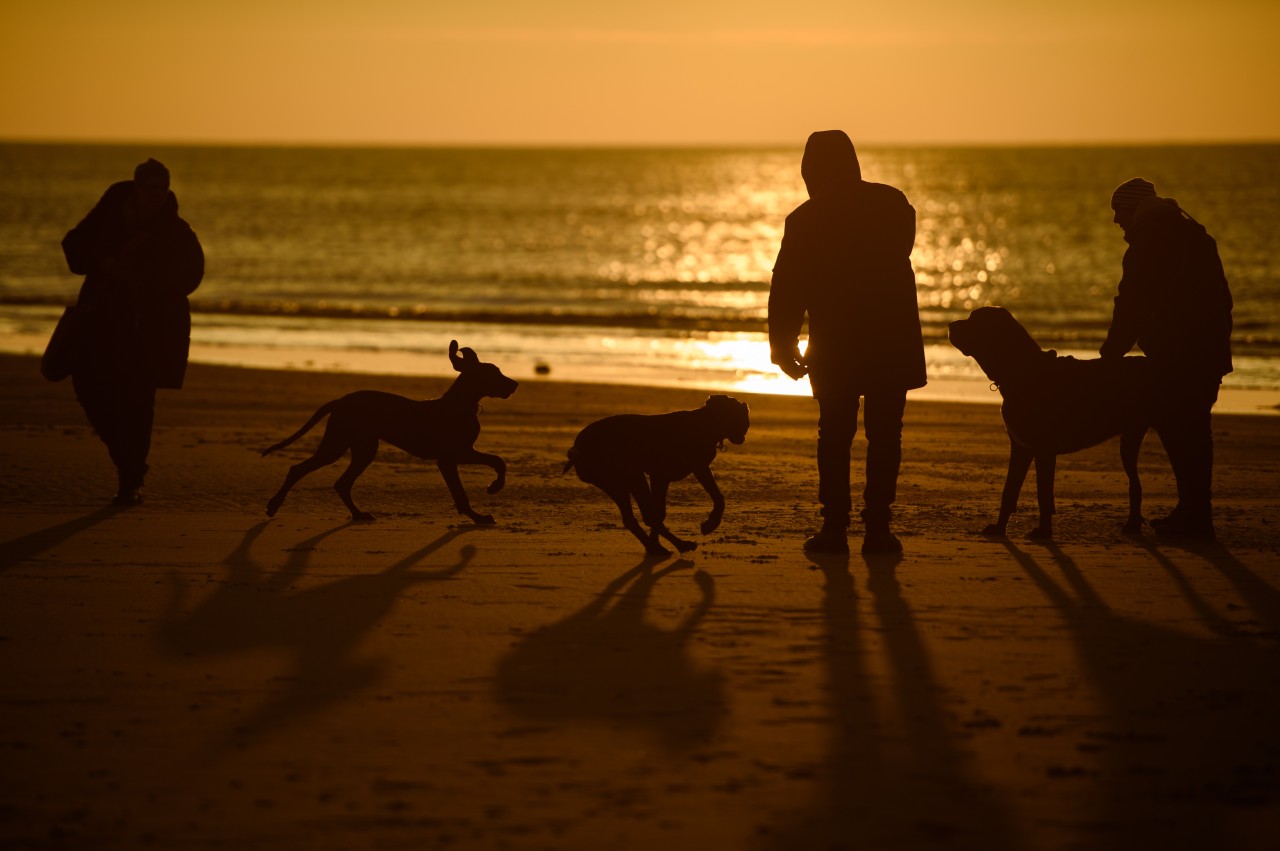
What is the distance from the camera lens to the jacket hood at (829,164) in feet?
23.6

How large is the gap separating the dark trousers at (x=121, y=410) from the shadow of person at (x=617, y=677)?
139 inches

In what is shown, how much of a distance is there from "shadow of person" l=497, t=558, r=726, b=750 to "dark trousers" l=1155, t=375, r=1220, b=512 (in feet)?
9.18

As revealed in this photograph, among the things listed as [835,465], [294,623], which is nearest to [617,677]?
[294,623]

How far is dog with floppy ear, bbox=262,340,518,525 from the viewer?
8.24 meters

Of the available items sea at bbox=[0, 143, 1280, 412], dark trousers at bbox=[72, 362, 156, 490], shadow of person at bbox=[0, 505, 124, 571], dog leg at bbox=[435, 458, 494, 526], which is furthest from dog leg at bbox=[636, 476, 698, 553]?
sea at bbox=[0, 143, 1280, 412]

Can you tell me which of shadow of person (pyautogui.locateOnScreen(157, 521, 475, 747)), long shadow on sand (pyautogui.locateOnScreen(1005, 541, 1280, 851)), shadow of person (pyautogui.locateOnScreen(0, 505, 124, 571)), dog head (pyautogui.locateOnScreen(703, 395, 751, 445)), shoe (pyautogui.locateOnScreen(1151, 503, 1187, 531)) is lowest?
shadow of person (pyautogui.locateOnScreen(0, 505, 124, 571))

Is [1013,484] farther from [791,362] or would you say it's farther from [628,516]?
[628,516]

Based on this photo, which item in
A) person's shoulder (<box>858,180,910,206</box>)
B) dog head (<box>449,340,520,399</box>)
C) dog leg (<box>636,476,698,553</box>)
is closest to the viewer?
person's shoulder (<box>858,180,910,206</box>)

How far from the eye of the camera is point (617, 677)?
5328 mm

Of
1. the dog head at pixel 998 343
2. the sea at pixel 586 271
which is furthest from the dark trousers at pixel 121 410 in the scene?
the sea at pixel 586 271

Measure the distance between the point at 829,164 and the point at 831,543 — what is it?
5.81 feet

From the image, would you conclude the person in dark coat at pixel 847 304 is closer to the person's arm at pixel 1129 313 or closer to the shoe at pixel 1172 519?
the person's arm at pixel 1129 313

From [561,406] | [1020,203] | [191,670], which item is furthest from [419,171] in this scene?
[191,670]

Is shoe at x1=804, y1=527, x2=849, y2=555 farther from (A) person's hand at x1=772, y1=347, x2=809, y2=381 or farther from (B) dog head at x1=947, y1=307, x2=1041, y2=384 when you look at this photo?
(B) dog head at x1=947, y1=307, x2=1041, y2=384
